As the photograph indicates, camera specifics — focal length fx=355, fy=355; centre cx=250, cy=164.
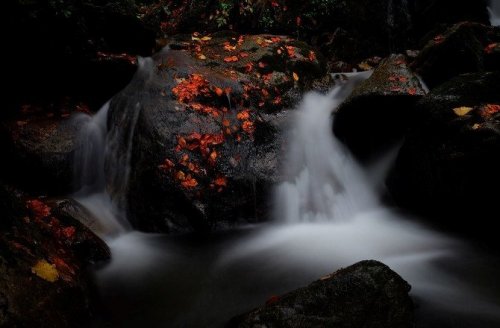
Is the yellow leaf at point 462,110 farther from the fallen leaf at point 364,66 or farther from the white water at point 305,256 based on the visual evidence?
the fallen leaf at point 364,66

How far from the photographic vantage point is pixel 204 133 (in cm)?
537

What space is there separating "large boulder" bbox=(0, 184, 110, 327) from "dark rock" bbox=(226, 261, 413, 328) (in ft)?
5.02

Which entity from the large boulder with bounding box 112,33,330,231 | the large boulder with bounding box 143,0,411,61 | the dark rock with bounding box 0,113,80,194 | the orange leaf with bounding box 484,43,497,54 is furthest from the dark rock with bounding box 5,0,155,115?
the orange leaf with bounding box 484,43,497,54

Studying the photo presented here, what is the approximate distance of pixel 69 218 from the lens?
423 centimetres

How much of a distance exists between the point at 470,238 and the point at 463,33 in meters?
3.43

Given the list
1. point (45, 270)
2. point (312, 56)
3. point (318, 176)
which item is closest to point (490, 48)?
point (312, 56)

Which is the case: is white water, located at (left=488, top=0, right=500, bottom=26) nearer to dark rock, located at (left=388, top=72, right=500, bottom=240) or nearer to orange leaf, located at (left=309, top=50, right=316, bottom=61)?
orange leaf, located at (left=309, top=50, right=316, bottom=61)

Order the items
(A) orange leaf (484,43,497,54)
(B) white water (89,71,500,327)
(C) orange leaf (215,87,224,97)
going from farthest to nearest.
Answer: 1. (A) orange leaf (484,43,497,54)
2. (C) orange leaf (215,87,224,97)
3. (B) white water (89,71,500,327)

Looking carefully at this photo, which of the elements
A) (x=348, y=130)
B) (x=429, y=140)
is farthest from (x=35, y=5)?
(x=429, y=140)

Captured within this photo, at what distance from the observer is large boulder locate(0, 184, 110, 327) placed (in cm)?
254

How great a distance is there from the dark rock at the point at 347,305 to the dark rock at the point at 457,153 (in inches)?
91.6

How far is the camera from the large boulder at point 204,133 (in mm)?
5098

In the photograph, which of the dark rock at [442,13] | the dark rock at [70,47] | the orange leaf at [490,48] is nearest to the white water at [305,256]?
the orange leaf at [490,48]

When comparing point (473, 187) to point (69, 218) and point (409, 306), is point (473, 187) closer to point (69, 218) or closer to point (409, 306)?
point (409, 306)
